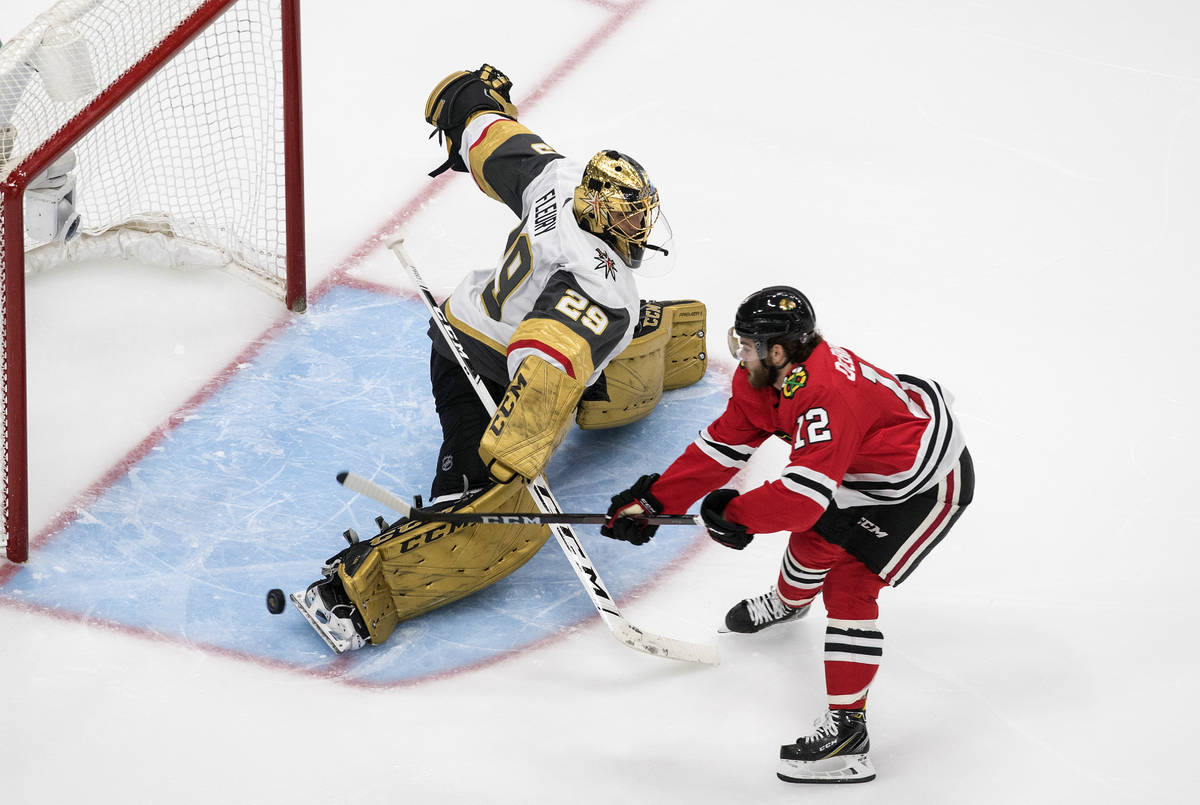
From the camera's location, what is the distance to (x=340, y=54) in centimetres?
617

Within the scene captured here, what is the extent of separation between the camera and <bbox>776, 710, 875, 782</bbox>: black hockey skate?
139 inches

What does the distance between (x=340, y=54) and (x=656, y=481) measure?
3.09m

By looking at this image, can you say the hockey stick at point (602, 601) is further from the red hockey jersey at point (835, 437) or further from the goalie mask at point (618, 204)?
the goalie mask at point (618, 204)

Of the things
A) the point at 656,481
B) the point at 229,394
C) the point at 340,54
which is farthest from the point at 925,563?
the point at 340,54

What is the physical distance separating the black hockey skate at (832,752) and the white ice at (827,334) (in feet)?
0.14

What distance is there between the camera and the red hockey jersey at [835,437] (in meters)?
3.29

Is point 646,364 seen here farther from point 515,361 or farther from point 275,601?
point 275,601

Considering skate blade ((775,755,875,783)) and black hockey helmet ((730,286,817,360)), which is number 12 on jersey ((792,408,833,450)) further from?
skate blade ((775,755,875,783))

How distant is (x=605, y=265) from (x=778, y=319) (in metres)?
0.61

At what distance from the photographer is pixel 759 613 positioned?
3877 millimetres

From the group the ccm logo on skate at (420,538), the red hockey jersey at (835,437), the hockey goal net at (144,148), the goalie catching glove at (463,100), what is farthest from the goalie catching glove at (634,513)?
the hockey goal net at (144,148)

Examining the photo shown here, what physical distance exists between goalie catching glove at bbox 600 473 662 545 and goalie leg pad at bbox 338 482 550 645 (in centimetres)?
32

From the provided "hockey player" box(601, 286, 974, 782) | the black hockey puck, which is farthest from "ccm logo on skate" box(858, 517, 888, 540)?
the black hockey puck

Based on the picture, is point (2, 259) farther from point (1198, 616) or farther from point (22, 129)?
point (1198, 616)
